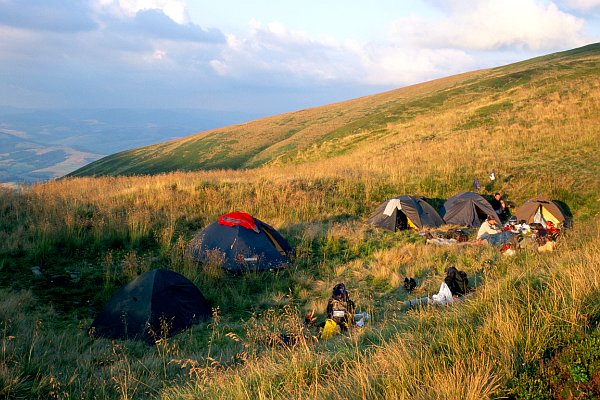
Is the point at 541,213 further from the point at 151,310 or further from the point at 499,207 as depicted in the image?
the point at 151,310

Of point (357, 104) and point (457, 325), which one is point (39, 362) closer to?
point (457, 325)

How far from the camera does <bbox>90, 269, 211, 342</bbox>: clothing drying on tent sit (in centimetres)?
748

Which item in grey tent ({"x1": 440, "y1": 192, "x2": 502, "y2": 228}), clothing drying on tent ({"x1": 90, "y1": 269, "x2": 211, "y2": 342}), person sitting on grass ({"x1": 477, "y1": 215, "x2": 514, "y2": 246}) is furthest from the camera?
grey tent ({"x1": 440, "y1": 192, "x2": 502, "y2": 228})

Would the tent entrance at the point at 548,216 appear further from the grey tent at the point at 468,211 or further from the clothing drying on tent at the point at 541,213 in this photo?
the grey tent at the point at 468,211

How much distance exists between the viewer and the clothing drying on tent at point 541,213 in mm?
15141

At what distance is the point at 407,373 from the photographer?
344 cm

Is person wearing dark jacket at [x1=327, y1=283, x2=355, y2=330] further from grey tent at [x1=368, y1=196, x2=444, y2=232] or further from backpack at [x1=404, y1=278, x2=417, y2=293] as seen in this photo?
grey tent at [x1=368, y1=196, x2=444, y2=232]

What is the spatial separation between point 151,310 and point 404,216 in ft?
34.6

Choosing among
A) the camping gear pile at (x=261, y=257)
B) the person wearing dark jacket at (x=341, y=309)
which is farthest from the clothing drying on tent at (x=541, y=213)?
the person wearing dark jacket at (x=341, y=309)

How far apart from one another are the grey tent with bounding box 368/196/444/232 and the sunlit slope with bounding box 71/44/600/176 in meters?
15.3

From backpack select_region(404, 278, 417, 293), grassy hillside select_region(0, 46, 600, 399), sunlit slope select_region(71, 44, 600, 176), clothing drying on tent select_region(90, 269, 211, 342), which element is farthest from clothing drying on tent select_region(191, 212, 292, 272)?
sunlit slope select_region(71, 44, 600, 176)

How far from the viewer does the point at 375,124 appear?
44.3m

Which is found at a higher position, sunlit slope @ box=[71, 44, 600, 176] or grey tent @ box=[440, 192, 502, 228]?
sunlit slope @ box=[71, 44, 600, 176]

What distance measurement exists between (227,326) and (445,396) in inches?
215
